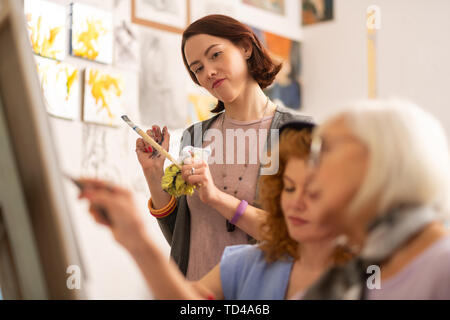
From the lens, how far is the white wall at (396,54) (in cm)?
83

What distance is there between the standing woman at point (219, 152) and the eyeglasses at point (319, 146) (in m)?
0.21

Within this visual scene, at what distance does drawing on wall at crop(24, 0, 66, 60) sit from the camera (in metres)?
0.87

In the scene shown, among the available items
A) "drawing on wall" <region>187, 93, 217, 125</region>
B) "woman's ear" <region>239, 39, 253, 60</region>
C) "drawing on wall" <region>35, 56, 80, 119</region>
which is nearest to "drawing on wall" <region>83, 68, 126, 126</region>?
"drawing on wall" <region>35, 56, 80, 119</region>

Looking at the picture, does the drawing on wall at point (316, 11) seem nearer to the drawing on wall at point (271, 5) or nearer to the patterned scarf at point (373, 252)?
the drawing on wall at point (271, 5)

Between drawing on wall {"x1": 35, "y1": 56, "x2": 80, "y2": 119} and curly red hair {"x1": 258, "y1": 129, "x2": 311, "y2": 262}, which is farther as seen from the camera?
drawing on wall {"x1": 35, "y1": 56, "x2": 80, "y2": 119}

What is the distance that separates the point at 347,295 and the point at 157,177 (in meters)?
0.36

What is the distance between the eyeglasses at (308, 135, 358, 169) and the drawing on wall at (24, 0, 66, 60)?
51 centimetres

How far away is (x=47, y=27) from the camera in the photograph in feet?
2.94

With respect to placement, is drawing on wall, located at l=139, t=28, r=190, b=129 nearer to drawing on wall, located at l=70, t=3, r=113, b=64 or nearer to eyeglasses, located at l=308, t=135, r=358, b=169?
drawing on wall, located at l=70, t=3, r=113, b=64

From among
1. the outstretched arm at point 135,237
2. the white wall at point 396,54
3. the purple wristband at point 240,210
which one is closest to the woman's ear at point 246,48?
the white wall at point 396,54

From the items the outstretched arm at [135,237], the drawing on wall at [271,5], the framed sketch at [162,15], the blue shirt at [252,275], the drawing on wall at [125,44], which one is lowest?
the blue shirt at [252,275]

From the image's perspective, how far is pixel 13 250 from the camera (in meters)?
0.69

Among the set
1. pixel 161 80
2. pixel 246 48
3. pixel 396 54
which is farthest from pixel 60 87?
pixel 396 54

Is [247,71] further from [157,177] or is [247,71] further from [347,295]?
[347,295]
